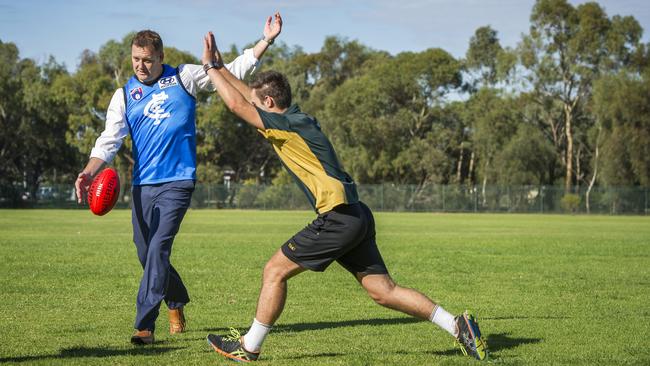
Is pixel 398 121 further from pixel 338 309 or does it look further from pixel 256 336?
pixel 256 336

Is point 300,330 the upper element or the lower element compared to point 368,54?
lower

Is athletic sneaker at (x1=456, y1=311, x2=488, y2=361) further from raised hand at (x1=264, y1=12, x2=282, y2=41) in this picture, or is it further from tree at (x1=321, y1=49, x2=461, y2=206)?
tree at (x1=321, y1=49, x2=461, y2=206)

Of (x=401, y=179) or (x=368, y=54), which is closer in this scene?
(x=401, y=179)

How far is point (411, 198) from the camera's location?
70625 mm

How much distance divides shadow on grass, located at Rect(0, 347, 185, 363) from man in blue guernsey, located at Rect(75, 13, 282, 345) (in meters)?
0.26

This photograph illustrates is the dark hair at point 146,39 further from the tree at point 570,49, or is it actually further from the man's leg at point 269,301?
the tree at point 570,49

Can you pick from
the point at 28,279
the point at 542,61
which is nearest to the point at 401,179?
the point at 542,61

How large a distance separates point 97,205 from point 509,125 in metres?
69.2

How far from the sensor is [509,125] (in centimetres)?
7438

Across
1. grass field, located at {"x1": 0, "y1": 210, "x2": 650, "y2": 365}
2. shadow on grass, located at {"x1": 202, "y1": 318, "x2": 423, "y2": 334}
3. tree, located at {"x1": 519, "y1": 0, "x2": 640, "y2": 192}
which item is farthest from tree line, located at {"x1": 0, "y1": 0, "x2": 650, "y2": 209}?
shadow on grass, located at {"x1": 202, "y1": 318, "x2": 423, "y2": 334}

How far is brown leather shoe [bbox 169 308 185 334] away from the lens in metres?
8.27

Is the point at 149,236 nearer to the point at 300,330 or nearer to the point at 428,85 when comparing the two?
the point at 300,330

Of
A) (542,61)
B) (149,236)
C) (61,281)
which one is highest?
(542,61)

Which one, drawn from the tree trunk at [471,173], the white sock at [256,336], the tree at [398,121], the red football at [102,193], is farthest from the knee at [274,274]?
the tree trunk at [471,173]
